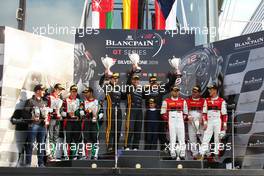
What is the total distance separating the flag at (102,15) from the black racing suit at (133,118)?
6.47 feet

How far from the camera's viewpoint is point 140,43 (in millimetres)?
10508

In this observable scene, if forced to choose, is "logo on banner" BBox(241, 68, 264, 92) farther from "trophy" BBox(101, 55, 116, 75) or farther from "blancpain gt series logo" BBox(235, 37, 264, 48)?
"trophy" BBox(101, 55, 116, 75)

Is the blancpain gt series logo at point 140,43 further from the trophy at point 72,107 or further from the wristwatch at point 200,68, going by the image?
the trophy at point 72,107

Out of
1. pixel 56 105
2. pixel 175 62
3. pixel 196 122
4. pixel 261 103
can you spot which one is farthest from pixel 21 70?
pixel 261 103

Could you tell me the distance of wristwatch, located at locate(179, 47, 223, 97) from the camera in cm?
1031

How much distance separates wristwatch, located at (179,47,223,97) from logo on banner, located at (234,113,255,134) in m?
0.80

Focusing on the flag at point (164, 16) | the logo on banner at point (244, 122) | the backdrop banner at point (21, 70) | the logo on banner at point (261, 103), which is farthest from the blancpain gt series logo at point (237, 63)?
the backdrop banner at point (21, 70)

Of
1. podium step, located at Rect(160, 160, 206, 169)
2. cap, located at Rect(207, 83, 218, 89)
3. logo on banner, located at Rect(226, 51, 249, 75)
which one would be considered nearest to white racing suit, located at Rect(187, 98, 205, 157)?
cap, located at Rect(207, 83, 218, 89)

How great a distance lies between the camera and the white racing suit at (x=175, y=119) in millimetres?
8828

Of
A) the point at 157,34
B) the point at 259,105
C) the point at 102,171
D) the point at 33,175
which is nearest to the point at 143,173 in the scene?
the point at 102,171

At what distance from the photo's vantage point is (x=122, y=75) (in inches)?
410

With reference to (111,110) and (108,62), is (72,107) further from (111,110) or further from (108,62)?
(108,62)

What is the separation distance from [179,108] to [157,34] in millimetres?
1924

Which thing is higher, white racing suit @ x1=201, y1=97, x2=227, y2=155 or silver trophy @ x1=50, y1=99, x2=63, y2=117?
silver trophy @ x1=50, y1=99, x2=63, y2=117
